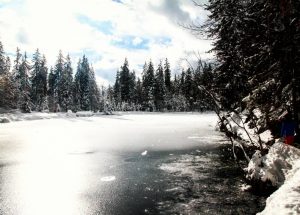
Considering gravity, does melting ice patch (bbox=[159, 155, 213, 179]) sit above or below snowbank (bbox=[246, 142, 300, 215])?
below

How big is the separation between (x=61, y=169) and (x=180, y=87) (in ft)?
281

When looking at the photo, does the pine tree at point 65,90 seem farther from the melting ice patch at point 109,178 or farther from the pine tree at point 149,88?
the melting ice patch at point 109,178

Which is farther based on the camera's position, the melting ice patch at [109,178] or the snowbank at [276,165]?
the melting ice patch at [109,178]

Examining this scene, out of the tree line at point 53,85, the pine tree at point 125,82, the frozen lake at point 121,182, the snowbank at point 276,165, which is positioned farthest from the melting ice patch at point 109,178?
the pine tree at point 125,82

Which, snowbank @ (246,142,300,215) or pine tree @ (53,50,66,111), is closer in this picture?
snowbank @ (246,142,300,215)

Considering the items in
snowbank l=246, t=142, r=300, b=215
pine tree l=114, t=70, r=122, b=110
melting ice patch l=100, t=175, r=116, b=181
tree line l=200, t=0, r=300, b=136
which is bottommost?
melting ice patch l=100, t=175, r=116, b=181

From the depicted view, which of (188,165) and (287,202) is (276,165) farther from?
(188,165)

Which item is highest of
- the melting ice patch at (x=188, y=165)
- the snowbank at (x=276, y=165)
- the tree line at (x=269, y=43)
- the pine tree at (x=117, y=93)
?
the pine tree at (x=117, y=93)

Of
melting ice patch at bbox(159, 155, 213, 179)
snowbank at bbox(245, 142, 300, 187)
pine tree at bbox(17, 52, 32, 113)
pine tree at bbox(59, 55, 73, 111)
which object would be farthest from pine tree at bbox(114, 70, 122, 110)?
snowbank at bbox(245, 142, 300, 187)

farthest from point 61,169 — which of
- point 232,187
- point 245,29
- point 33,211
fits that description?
point 245,29

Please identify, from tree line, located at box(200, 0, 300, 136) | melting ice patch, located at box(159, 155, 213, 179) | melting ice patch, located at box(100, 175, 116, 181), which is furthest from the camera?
melting ice patch, located at box(159, 155, 213, 179)

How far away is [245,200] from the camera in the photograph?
977 centimetres

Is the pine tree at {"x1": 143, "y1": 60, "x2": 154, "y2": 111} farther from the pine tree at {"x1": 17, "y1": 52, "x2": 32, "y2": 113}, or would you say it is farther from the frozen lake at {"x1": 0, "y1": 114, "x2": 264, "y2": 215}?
the frozen lake at {"x1": 0, "y1": 114, "x2": 264, "y2": 215}

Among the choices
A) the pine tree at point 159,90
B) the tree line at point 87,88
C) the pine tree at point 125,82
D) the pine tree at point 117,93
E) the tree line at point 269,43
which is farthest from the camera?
the pine tree at point 117,93
